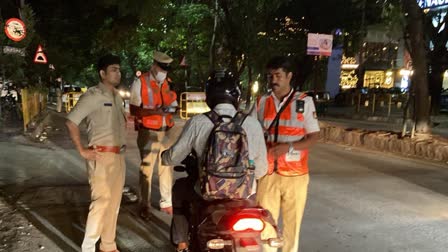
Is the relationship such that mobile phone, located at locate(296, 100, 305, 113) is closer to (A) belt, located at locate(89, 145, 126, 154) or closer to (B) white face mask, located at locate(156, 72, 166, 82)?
(A) belt, located at locate(89, 145, 126, 154)

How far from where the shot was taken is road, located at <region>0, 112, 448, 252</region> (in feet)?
16.6

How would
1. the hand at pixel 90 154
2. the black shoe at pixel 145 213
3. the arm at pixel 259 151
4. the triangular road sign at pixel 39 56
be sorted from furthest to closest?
the triangular road sign at pixel 39 56 < the black shoe at pixel 145 213 < the hand at pixel 90 154 < the arm at pixel 259 151

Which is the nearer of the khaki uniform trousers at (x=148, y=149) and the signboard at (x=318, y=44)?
the khaki uniform trousers at (x=148, y=149)

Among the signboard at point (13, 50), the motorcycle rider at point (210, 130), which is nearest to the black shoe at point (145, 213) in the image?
the motorcycle rider at point (210, 130)

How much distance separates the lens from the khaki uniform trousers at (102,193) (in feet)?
13.4

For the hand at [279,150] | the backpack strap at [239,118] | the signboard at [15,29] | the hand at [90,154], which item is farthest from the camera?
the signboard at [15,29]

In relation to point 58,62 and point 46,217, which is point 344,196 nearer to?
point 46,217

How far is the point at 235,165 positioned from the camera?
2.96 meters

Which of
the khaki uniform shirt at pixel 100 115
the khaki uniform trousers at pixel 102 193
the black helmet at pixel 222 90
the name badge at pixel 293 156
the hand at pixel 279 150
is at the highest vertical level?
the black helmet at pixel 222 90

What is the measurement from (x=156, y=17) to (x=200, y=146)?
20.0 m

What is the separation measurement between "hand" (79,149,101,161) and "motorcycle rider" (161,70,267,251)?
0.96m

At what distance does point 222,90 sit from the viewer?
312 cm

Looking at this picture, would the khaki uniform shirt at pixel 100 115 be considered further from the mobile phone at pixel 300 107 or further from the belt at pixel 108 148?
the mobile phone at pixel 300 107

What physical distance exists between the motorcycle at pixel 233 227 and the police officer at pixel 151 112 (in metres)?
2.52
